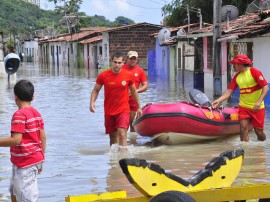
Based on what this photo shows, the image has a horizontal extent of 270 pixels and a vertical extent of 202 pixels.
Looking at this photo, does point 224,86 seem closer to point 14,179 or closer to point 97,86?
point 97,86

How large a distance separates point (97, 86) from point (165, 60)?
1152 inches

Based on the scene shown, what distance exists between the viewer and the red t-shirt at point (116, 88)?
9.56m

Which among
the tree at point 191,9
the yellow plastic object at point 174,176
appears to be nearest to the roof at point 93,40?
the tree at point 191,9

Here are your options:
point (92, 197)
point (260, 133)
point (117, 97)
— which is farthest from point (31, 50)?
point (92, 197)

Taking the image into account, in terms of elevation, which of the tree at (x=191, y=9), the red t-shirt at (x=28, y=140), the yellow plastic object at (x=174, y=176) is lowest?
the yellow plastic object at (x=174, y=176)

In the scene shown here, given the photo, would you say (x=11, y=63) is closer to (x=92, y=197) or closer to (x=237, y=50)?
(x=237, y=50)

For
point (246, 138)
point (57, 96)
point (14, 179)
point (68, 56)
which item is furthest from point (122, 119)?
point (68, 56)

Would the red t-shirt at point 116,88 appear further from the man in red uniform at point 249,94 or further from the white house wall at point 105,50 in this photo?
the white house wall at point 105,50

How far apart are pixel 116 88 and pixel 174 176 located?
4129mm

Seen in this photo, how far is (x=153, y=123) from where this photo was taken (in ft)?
34.9

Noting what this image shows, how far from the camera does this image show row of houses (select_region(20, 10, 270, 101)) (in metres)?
19.3

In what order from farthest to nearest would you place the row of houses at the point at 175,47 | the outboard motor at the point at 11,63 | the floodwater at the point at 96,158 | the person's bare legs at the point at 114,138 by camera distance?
the outboard motor at the point at 11,63, the row of houses at the point at 175,47, the person's bare legs at the point at 114,138, the floodwater at the point at 96,158

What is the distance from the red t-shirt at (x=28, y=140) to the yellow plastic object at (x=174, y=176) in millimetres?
705

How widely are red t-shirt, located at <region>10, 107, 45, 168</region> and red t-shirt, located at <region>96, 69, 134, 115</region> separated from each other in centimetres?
416
